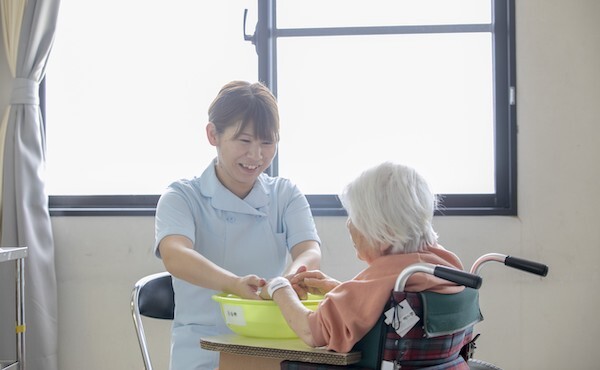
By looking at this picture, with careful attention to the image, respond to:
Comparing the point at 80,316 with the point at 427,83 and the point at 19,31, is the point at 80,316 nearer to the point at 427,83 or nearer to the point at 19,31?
the point at 19,31

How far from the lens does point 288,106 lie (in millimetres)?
3254

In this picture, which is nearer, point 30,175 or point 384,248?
point 384,248

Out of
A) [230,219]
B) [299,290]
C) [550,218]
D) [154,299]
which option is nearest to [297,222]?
[230,219]

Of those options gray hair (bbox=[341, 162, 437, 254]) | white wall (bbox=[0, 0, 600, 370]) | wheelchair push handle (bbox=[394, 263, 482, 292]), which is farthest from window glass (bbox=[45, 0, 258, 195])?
wheelchair push handle (bbox=[394, 263, 482, 292])

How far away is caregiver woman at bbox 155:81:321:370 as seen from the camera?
6.36ft

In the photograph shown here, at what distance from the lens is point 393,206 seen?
160 cm

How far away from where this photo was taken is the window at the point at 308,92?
3.16 m

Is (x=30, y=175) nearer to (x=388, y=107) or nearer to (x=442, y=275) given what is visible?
(x=388, y=107)

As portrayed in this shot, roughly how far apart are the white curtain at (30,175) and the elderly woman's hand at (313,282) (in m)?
1.72

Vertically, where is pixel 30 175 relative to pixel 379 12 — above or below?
below

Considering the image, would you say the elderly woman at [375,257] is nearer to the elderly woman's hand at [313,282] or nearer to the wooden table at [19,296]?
the elderly woman's hand at [313,282]

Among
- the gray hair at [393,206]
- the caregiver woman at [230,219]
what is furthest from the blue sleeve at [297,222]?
the gray hair at [393,206]

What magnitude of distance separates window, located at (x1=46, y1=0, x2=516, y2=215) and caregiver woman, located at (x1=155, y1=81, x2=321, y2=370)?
1027mm

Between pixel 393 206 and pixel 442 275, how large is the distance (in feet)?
0.72
